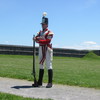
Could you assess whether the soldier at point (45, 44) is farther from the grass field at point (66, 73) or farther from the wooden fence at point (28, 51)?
the wooden fence at point (28, 51)

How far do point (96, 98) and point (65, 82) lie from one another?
2923 millimetres

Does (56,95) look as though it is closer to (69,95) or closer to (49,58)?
(69,95)

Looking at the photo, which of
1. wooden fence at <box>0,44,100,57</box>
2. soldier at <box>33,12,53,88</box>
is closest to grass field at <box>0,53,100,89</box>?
soldier at <box>33,12,53,88</box>

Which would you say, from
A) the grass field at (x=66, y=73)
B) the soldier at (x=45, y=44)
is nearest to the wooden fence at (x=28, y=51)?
the grass field at (x=66, y=73)

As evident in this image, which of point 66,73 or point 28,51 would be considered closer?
point 66,73

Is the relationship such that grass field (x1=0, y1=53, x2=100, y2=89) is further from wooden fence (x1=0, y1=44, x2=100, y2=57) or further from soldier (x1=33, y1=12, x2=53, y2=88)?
wooden fence (x1=0, y1=44, x2=100, y2=57)

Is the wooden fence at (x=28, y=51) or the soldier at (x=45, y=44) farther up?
the soldier at (x=45, y=44)

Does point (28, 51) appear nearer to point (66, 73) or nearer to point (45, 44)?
point (66, 73)

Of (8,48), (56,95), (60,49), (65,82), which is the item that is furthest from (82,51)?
(56,95)

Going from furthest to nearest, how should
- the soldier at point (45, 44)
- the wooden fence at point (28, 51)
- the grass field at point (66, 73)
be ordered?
the wooden fence at point (28, 51), the grass field at point (66, 73), the soldier at point (45, 44)

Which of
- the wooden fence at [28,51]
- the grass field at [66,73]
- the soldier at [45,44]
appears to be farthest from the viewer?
the wooden fence at [28,51]

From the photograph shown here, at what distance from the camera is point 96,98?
612 cm

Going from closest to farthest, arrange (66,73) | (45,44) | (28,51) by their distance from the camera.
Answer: (45,44) < (66,73) < (28,51)

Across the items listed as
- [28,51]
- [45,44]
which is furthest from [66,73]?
[28,51]
